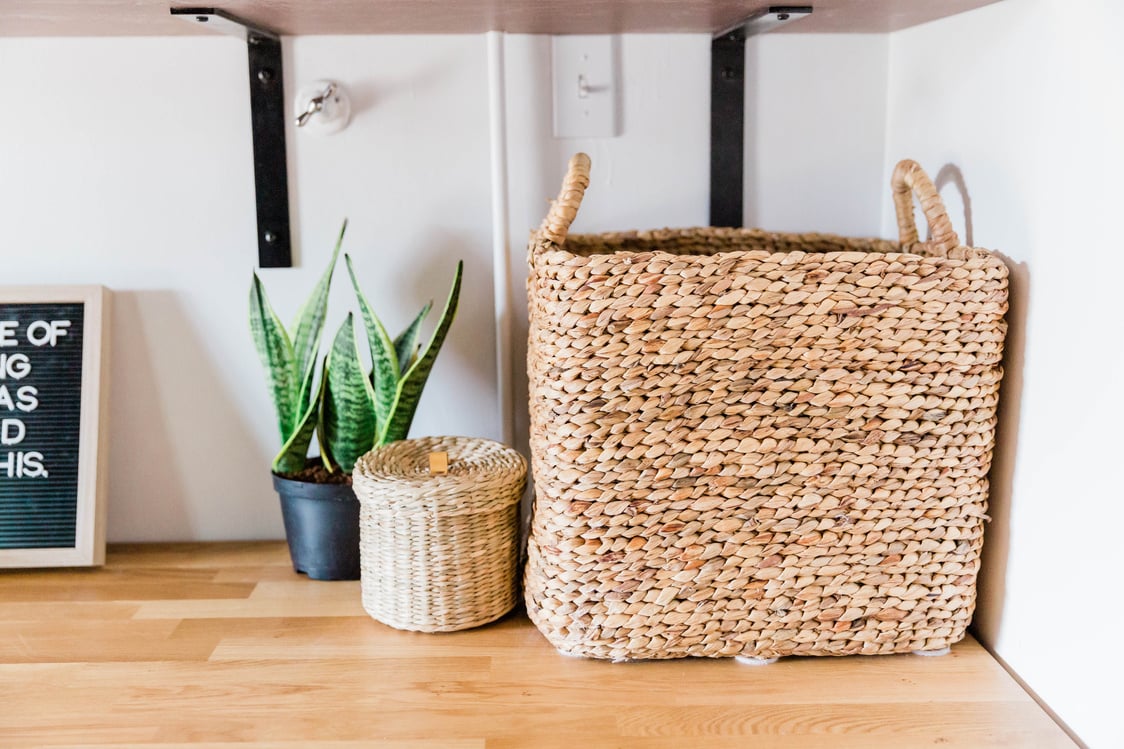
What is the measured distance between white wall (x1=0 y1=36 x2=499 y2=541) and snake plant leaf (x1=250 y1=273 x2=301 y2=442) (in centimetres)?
13

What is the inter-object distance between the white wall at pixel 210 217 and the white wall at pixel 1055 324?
23.2 inches

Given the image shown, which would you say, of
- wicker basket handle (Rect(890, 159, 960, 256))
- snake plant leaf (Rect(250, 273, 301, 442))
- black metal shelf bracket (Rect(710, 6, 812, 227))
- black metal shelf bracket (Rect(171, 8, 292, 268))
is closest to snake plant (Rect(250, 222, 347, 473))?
snake plant leaf (Rect(250, 273, 301, 442))

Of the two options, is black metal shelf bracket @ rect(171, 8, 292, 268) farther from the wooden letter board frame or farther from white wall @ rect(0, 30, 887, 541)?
the wooden letter board frame

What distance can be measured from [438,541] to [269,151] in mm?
548

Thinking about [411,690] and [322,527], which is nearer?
[411,690]

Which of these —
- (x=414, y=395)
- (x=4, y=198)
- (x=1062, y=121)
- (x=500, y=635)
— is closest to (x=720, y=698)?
(x=500, y=635)

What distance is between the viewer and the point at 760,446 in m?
0.93

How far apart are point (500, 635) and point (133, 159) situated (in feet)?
2.42

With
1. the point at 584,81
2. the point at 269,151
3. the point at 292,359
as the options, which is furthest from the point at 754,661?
the point at 269,151

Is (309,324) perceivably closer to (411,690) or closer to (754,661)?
(411,690)

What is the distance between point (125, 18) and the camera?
1067 millimetres

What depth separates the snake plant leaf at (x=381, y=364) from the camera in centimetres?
112

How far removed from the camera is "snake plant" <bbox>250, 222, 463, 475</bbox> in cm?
113

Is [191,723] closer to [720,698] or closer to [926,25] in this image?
[720,698]
